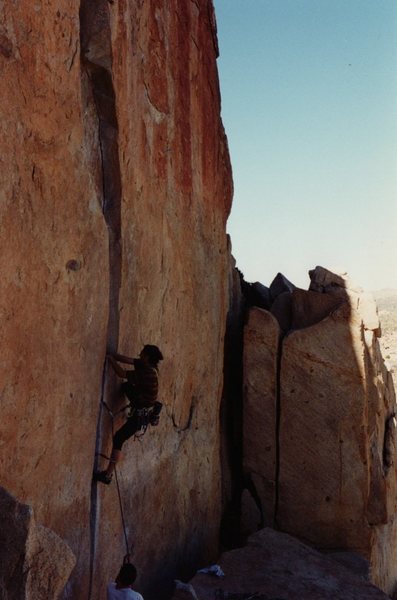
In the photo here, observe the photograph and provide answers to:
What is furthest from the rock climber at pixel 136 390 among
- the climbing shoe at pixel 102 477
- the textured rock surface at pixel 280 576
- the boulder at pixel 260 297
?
the boulder at pixel 260 297


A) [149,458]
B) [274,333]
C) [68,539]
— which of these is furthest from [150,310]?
[274,333]

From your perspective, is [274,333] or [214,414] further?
[274,333]

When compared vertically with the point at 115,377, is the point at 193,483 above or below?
below

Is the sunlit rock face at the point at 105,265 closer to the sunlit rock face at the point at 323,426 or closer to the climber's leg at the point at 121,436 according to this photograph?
the climber's leg at the point at 121,436

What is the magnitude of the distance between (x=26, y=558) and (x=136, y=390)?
10.6 ft

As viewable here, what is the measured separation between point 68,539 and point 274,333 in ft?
21.8

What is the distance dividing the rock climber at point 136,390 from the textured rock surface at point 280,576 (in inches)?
86.7

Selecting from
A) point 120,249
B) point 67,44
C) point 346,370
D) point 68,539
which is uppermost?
point 67,44

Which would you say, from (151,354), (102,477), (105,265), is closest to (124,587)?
(102,477)

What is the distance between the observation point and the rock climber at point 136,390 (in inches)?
257

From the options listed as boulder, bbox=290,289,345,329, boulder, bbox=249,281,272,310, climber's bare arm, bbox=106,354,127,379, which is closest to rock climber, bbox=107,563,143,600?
climber's bare arm, bbox=106,354,127,379

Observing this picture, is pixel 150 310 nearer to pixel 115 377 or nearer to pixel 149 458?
pixel 115 377

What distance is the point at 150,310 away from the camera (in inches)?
303

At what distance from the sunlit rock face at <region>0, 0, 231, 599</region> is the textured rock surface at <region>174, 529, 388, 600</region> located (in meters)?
0.68
